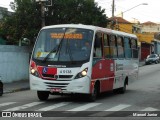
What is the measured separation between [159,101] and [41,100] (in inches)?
173

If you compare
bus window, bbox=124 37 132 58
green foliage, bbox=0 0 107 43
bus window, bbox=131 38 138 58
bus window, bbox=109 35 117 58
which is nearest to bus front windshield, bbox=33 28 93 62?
bus window, bbox=109 35 117 58

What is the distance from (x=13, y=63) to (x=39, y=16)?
4183 mm

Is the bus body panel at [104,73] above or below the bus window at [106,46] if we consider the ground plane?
below

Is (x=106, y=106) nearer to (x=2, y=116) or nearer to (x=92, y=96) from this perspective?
(x=92, y=96)

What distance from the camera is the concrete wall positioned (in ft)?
85.5

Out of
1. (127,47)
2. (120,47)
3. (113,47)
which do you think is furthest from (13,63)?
(113,47)

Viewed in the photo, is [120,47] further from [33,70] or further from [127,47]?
[33,70]

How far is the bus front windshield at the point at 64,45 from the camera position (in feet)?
49.7

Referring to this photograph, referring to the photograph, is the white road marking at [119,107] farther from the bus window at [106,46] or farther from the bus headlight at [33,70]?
the bus headlight at [33,70]

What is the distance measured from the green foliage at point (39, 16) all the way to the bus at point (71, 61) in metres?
12.9

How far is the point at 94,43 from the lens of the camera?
15.7 m

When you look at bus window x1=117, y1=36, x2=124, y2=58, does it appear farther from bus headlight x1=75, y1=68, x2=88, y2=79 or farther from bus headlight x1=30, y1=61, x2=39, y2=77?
bus headlight x1=30, y1=61, x2=39, y2=77

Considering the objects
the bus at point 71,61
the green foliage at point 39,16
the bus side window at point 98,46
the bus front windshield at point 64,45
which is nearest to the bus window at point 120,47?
the bus at point 71,61

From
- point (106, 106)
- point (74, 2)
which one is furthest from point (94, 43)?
point (74, 2)
